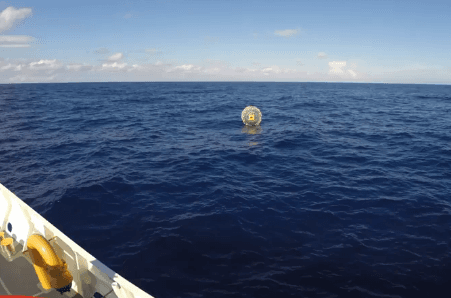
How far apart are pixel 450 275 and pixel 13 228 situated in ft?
61.8

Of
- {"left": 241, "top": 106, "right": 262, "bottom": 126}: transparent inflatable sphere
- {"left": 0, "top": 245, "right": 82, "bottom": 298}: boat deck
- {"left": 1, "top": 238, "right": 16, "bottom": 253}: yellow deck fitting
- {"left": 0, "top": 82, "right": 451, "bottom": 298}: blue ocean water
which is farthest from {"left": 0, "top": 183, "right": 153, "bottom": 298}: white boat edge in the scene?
{"left": 241, "top": 106, "right": 262, "bottom": 126}: transparent inflatable sphere

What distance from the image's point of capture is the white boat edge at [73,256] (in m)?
7.45

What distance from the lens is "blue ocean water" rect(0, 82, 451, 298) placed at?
11758mm

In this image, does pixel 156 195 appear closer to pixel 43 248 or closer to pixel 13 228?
pixel 13 228

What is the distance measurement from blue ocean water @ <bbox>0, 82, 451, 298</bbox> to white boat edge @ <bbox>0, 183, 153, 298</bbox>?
3174 millimetres

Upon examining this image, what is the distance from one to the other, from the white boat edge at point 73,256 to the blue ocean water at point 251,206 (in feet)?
10.4

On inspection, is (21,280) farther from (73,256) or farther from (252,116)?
(252,116)

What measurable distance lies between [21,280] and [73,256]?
2.17 metres

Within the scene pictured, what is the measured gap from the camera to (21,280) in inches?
360

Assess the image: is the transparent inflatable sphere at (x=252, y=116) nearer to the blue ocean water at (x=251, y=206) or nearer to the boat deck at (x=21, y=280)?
the blue ocean water at (x=251, y=206)

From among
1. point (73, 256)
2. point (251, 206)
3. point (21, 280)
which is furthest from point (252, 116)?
point (21, 280)

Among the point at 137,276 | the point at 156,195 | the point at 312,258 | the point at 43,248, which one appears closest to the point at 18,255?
the point at 43,248

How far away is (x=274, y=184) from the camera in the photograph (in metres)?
20.6

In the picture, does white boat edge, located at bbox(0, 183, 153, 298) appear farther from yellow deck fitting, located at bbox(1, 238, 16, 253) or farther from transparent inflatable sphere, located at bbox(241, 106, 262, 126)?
transparent inflatable sphere, located at bbox(241, 106, 262, 126)
